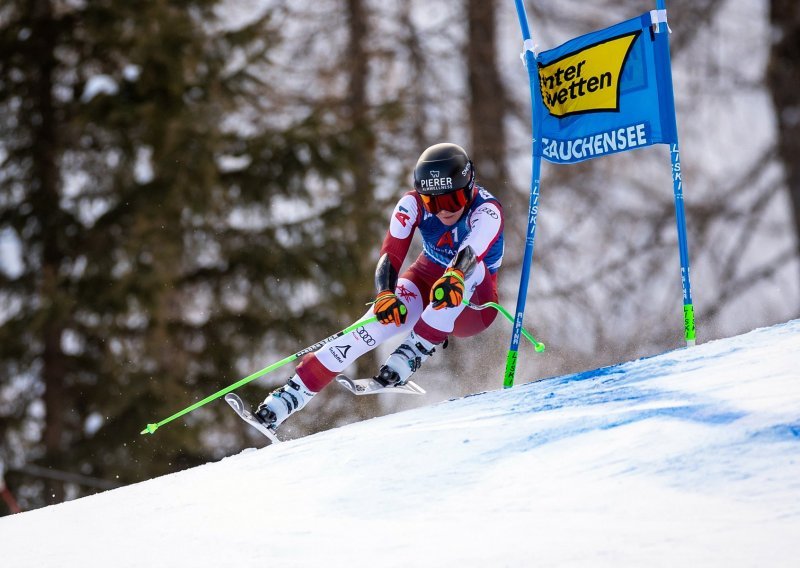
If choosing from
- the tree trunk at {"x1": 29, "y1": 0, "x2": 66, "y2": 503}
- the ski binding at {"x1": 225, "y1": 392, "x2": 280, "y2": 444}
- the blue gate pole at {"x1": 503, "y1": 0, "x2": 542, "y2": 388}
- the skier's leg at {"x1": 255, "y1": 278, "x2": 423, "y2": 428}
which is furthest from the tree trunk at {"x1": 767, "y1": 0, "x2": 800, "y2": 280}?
the tree trunk at {"x1": 29, "y1": 0, "x2": 66, "y2": 503}

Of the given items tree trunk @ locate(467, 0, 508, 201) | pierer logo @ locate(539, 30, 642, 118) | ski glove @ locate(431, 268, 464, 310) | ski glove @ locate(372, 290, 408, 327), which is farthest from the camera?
tree trunk @ locate(467, 0, 508, 201)

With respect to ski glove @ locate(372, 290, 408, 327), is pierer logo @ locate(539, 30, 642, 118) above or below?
above

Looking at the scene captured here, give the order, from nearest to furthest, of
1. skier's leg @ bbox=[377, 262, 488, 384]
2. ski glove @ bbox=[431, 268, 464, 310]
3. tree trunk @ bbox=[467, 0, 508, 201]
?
ski glove @ bbox=[431, 268, 464, 310] → skier's leg @ bbox=[377, 262, 488, 384] → tree trunk @ bbox=[467, 0, 508, 201]

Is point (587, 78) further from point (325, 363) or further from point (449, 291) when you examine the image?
point (325, 363)

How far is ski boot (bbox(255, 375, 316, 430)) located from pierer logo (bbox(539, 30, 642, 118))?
2.21 meters

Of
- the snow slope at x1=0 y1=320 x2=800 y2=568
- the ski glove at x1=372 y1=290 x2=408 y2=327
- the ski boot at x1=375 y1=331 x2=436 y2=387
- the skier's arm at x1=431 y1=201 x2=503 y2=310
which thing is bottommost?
the snow slope at x1=0 y1=320 x2=800 y2=568

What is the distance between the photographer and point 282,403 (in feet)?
19.8

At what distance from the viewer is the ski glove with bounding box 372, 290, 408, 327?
5.79m

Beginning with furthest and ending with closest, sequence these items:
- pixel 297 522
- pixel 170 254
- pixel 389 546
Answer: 1. pixel 170 254
2. pixel 297 522
3. pixel 389 546

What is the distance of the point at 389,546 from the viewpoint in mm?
3564

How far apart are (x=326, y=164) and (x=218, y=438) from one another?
423 centimetres

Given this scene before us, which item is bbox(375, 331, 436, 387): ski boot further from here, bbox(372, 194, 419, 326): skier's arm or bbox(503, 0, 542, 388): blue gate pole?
bbox(503, 0, 542, 388): blue gate pole

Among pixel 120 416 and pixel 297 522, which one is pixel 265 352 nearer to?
pixel 120 416

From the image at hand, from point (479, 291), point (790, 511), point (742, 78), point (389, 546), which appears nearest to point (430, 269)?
point (479, 291)
